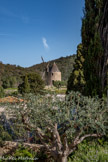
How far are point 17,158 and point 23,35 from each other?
7.47 m

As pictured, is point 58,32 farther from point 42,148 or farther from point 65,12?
point 42,148

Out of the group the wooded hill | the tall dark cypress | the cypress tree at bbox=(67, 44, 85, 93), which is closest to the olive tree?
the tall dark cypress

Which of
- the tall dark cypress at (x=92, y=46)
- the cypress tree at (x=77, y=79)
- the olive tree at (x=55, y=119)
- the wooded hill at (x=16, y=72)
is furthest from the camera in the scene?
the wooded hill at (x=16, y=72)

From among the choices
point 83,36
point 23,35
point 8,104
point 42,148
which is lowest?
point 42,148

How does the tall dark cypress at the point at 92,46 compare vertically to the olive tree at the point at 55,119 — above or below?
above

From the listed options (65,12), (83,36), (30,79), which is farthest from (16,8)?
(30,79)

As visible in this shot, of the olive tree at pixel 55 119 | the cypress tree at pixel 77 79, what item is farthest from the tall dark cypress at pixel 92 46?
the cypress tree at pixel 77 79

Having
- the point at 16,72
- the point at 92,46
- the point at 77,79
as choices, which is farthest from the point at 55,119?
the point at 16,72

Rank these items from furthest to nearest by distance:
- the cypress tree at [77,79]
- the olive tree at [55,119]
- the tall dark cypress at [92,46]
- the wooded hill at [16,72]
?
1. the wooded hill at [16,72]
2. the cypress tree at [77,79]
3. the tall dark cypress at [92,46]
4. the olive tree at [55,119]

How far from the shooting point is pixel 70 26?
765 cm

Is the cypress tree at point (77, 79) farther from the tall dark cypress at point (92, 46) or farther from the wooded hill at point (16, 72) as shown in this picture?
the wooded hill at point (16, 72)

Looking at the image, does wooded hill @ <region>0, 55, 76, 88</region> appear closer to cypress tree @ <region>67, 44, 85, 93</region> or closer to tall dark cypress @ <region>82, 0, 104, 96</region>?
cypress tree @ <region>67, 44, 85, 93</region>

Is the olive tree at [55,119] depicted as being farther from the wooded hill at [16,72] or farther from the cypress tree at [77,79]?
the wooded hill at [16,72]

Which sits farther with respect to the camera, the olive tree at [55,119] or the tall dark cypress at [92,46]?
the tall dark cypress at [92,46]
